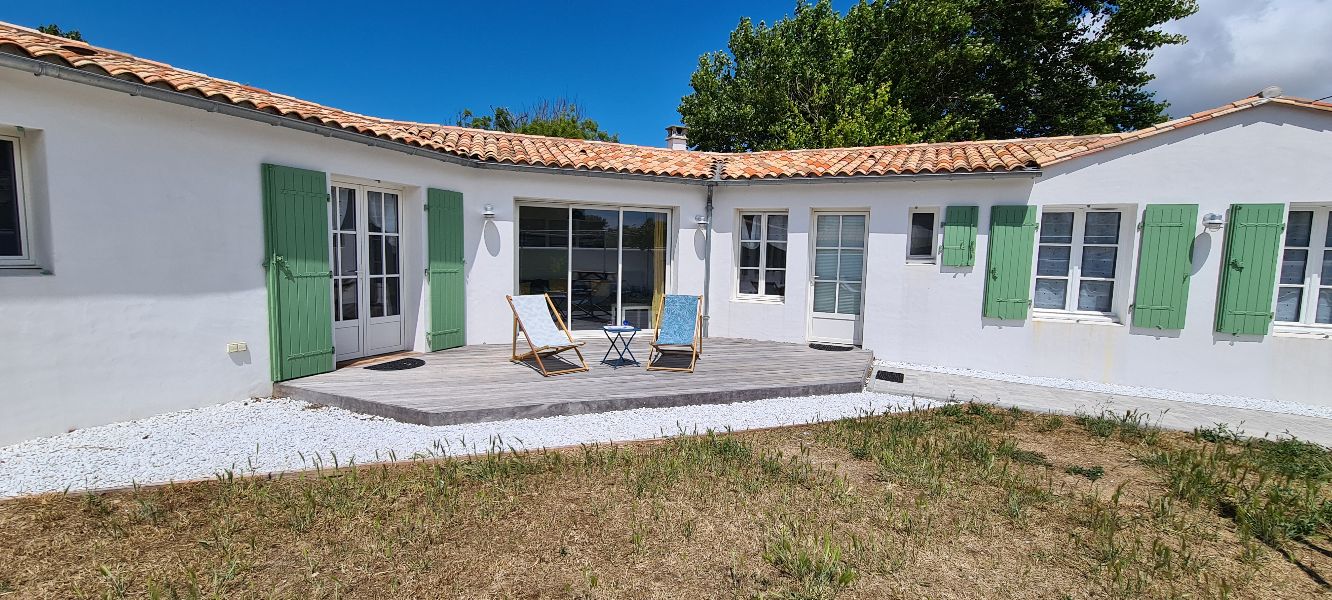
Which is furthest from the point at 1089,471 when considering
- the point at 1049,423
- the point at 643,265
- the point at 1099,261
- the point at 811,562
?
the point at 643,265

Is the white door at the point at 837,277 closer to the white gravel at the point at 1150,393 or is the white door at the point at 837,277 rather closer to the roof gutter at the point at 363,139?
the roof gutter at the point at 363,139

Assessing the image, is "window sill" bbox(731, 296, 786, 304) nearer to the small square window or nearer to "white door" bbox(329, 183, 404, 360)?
the small square window

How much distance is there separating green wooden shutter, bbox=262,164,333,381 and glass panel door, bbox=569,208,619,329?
3530mm

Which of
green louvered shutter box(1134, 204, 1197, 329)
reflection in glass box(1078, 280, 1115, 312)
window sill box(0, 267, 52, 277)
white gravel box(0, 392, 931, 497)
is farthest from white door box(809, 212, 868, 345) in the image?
window sill box(0, 267, 52, 277)

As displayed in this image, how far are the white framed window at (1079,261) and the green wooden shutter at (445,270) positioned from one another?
808 cm

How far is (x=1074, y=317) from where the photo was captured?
752 centimetres

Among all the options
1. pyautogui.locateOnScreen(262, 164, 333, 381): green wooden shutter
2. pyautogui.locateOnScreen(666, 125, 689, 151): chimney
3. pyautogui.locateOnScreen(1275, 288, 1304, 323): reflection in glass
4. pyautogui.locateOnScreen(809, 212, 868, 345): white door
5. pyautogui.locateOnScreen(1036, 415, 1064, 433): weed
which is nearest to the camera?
pyautogui.locateOnScreen(1036, 415, 1064, 433): weed

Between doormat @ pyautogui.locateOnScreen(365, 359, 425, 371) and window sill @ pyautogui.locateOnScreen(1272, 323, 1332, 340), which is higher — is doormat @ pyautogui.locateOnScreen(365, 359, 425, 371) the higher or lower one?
the lower one

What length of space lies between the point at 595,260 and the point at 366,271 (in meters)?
3.28

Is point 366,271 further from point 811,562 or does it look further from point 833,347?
point 833,347

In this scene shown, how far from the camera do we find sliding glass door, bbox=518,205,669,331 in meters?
8.52

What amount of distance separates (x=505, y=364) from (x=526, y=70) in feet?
77.2

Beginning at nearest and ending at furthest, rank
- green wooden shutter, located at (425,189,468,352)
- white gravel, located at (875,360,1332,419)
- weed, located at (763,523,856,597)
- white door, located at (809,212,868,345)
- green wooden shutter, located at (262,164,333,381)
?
1. weed, located at (763,523,856,597)
2. green wooden shutter, located at (262,164,333,381)
3. white gravel, located at (875,360,1332,419)
4. green wooden shutter, located at (425,189,468,352)
5. white door, located at (809,212,868,345)

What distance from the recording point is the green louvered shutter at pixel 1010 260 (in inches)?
291
